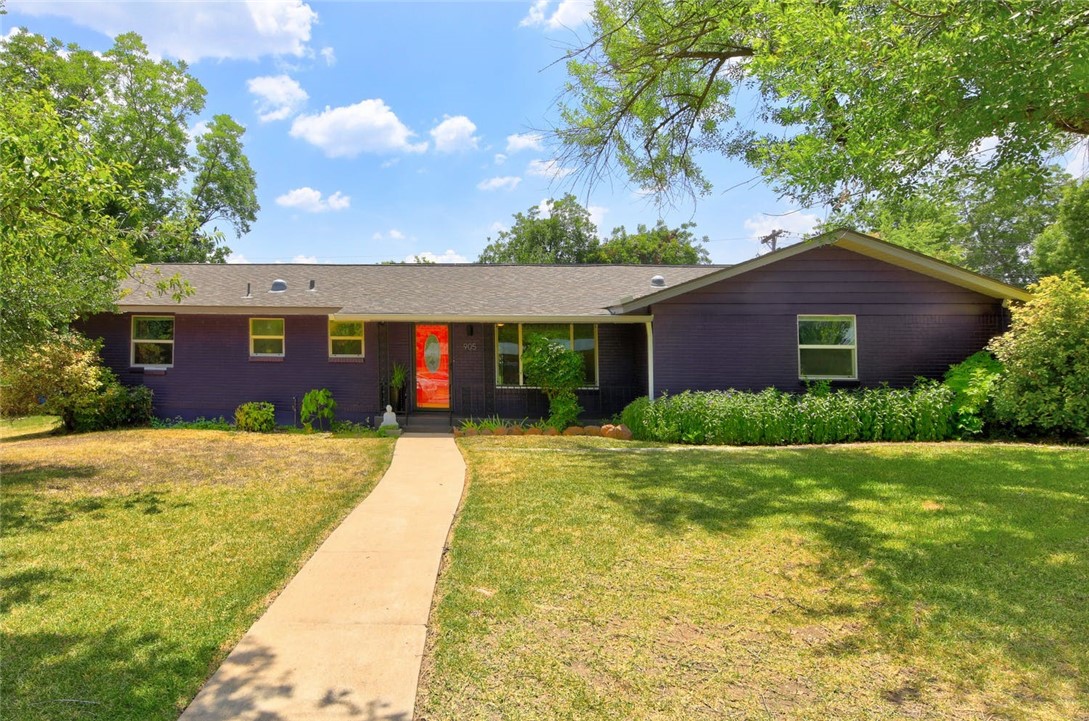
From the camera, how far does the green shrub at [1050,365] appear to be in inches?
376

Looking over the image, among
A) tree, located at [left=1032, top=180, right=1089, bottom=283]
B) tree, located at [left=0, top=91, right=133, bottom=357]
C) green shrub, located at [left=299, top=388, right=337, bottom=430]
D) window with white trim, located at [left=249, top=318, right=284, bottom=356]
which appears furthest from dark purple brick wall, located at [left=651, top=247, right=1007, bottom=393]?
tree, located at [left=1032, top=180, right=1089, bottom=283]

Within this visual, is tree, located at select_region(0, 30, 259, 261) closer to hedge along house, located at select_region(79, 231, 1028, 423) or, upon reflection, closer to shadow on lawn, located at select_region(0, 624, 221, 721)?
hedge along house, located at select_region(79, 231, 1028, 423)

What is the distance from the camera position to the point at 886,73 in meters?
5.38

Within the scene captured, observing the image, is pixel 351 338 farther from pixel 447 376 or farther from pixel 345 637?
pixel 345 637

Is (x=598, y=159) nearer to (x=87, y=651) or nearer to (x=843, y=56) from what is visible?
(x=843, y=56)

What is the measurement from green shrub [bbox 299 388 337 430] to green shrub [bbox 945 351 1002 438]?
41.1ft

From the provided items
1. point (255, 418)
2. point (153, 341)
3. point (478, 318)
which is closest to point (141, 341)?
point (153, 341)

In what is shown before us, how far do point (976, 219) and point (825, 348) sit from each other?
31623mm

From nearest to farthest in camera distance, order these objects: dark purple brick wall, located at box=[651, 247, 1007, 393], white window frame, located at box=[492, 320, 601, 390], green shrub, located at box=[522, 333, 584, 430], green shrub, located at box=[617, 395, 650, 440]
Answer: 1. green shrub, located at box=[617, 395, 650, 440]
2. dark purple brick wall, located at box=[651, 247, 1007, 393]
3. green shrub, located at box=[522, 333, 584, 430]
4. white window frame, located at box=[492, 320, 601, 390]

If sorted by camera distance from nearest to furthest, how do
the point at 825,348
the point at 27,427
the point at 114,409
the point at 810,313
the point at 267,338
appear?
the point at 810,313, the point at 825,348, the point at 114,409, the point at 267,338, the point at 27,427

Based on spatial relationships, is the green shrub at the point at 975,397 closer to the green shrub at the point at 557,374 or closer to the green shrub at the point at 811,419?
the green shrub at the point at 811,419

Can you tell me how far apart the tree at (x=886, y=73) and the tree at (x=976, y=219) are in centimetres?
26

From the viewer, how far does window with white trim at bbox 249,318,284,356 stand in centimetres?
1320

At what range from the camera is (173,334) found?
13211mm
